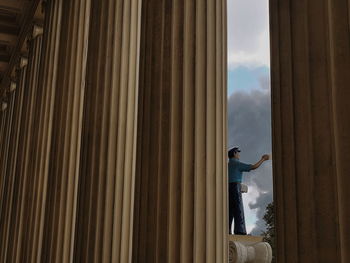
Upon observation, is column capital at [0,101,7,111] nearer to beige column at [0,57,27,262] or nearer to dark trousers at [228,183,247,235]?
beige column at [0,57,27,262]

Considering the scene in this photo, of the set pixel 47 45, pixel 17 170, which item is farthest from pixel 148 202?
pixel 17 170

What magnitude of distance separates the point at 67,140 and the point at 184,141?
20.5ft

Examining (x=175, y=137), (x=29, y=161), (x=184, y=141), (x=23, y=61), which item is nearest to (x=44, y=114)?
(x=29, y=161)

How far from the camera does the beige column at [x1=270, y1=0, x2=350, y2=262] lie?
13.7 feet

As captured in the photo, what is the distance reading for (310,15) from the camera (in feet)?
15.3

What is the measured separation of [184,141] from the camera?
703cm

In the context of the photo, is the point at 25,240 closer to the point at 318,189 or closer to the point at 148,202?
the point at 148,202

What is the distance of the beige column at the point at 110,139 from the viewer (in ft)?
29.6

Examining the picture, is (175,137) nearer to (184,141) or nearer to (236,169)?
(184,141)

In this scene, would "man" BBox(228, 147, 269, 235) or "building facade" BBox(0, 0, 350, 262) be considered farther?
"man" BBox(228, 147, 269, 235)

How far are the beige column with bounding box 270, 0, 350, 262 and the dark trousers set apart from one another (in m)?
8.66

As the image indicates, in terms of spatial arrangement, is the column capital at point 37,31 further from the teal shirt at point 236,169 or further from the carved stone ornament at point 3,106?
the carved stone ornament at point 3,106

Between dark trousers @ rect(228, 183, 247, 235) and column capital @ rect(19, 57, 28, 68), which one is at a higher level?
column capital @ rect(19, 57, 28, 68)

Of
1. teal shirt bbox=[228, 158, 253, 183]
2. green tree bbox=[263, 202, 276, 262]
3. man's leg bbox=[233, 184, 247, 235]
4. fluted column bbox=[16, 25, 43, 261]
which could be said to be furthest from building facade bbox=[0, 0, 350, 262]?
teal shirt bbox=[228, 158, 253, 183]
